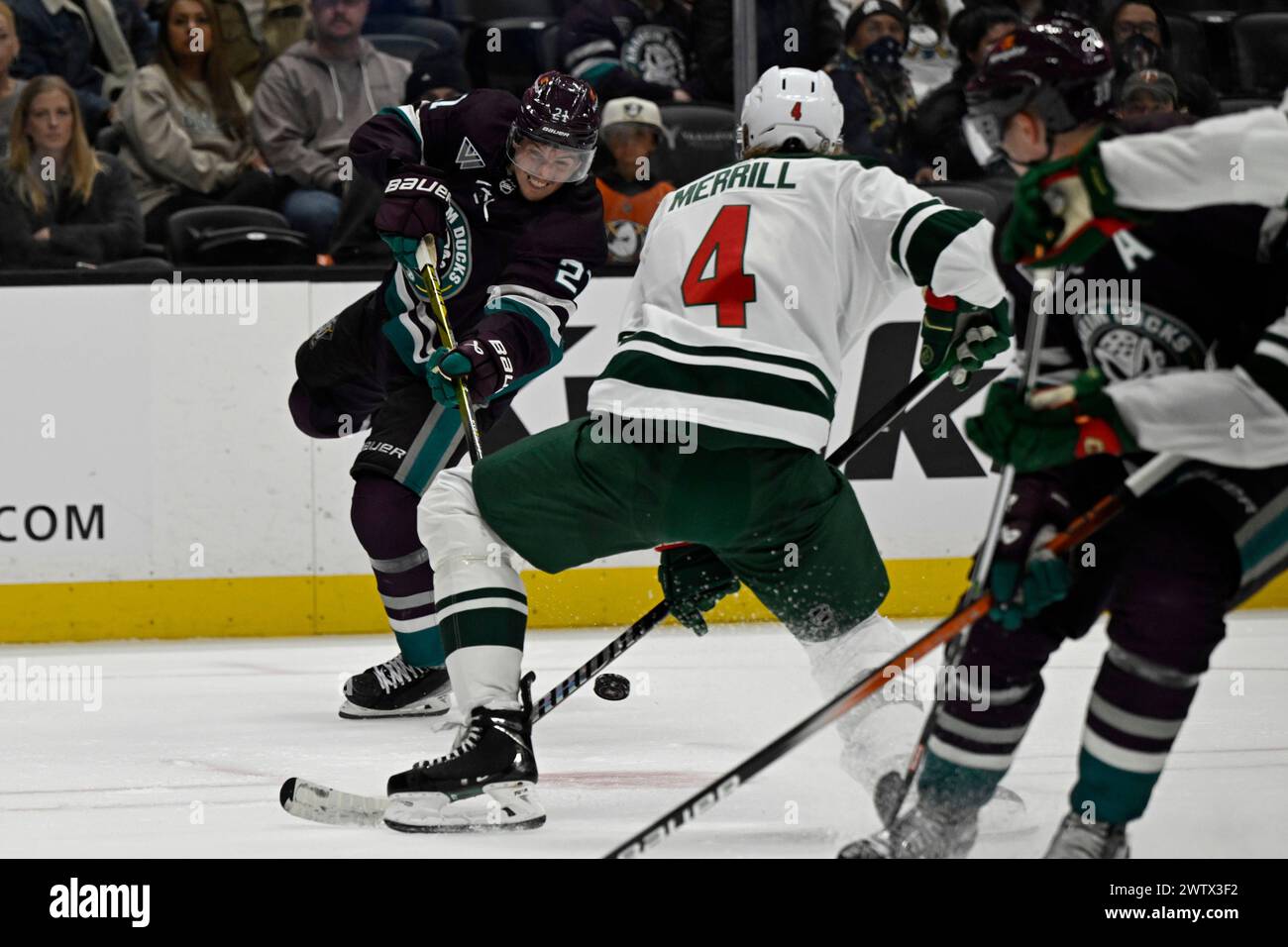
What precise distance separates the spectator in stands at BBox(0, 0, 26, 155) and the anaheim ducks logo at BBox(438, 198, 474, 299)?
219 centimetres

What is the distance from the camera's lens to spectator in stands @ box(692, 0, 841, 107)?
5.78 metres

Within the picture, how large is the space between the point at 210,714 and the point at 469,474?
1463 millimetres

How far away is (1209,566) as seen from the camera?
2.13 meters

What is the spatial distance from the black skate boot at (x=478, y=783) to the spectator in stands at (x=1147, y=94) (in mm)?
3217

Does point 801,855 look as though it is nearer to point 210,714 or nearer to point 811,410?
point 811,410

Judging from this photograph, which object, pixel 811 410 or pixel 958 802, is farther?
pixel 811 410

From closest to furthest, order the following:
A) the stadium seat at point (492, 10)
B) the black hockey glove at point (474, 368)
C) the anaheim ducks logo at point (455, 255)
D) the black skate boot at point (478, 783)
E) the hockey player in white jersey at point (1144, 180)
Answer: the hockey player in white jersey at point (1144, 180) < the black skate boot at point (478, 783) < the black hockey glove at point (474, 368) < the anaheim ducks logo at point (455, 255) < the stadium seat at point (492, 10)

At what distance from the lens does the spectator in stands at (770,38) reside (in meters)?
5.78

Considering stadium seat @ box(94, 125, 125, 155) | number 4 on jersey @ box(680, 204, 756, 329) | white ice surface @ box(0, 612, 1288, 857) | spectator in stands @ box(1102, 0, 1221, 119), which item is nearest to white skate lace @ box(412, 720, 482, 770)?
white ice surface @ box(0, 612, 1288, 857)

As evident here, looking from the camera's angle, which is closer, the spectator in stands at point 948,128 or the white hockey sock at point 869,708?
the white hockey sock at point 869,708

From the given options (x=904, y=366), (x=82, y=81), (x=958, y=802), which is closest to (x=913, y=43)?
(x=904, y=366)

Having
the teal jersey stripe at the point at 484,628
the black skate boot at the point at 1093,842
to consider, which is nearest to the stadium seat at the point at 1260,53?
the teal jersey stripe at the point at 484,628

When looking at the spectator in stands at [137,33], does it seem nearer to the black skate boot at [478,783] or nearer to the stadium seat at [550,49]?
the stadium seat at [550,49]

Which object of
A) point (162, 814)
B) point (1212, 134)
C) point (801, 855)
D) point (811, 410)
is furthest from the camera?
point (162, 814)
